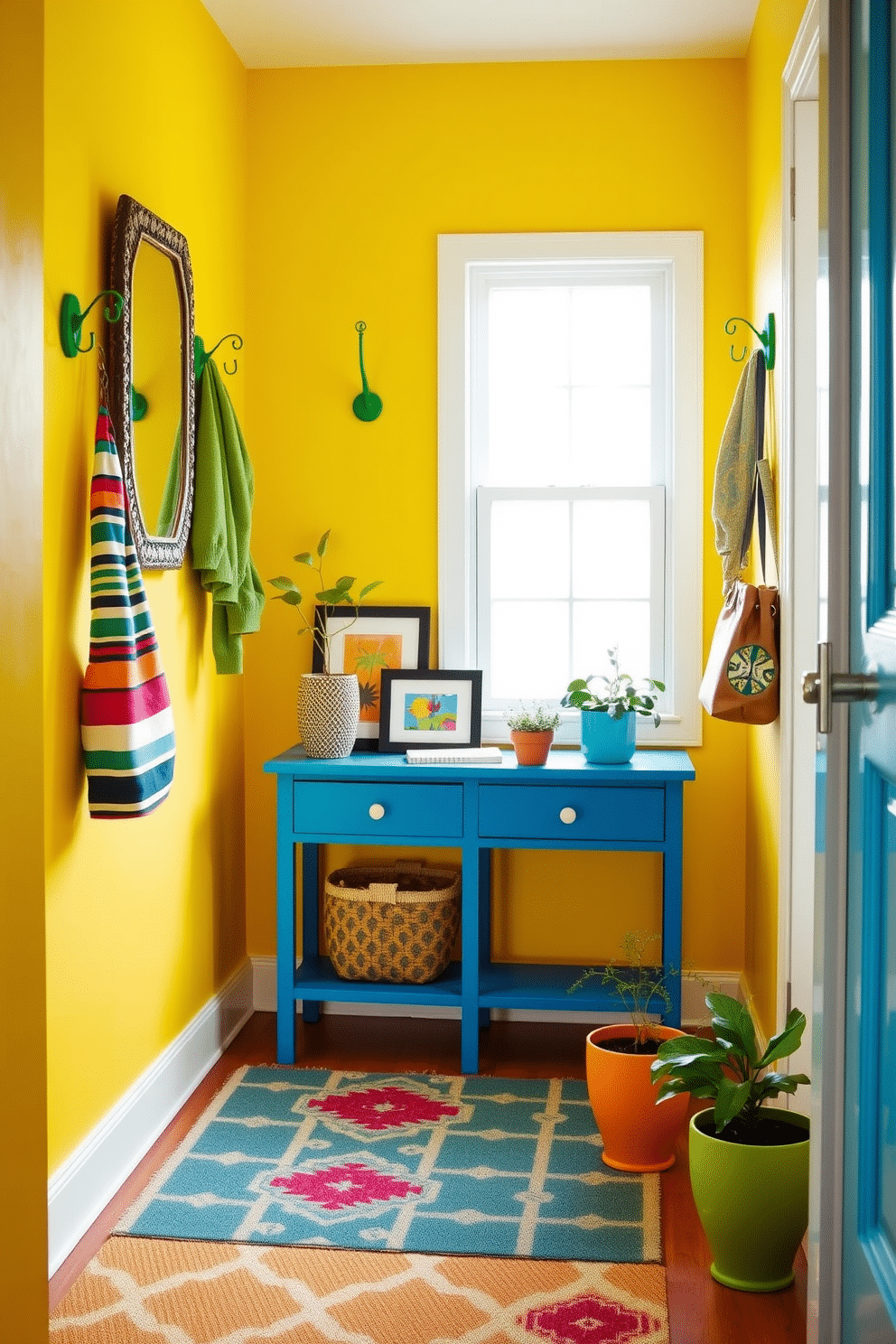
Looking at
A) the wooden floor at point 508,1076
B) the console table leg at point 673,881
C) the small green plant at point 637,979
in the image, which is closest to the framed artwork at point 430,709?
the console table leg at point 673,881

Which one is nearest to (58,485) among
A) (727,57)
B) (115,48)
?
Answer: (115,48)

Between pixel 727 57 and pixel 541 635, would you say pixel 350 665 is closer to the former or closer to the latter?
pixel 541 635

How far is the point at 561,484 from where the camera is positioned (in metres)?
3.53

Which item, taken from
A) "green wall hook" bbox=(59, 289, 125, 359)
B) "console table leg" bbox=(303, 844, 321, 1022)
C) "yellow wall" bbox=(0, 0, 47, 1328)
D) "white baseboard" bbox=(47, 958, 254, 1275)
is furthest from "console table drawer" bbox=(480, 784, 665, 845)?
"yellow wall" bbox=(0, 0, 47, 1328)

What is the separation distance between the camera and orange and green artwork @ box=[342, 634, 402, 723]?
11.4 ft

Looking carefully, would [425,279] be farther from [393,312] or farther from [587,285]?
[587,285]

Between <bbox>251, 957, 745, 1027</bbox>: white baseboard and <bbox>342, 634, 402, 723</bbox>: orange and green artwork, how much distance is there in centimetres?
78

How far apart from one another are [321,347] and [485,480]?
1.91 feet

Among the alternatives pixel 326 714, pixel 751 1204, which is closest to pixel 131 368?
pixel 326 714

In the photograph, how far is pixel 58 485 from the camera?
7.16 feet

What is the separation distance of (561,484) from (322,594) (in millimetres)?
774

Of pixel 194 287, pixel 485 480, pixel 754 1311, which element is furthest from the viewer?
pixel 485 480

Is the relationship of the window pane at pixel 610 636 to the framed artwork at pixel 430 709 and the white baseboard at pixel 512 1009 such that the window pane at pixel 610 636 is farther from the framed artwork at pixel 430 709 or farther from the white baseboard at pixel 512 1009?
the white baseboard at pixel 512 1009

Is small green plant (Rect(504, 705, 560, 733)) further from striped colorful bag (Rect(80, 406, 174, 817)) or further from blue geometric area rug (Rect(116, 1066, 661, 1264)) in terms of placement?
striped colorful bag (Rect(80, 406, 174, 817))
